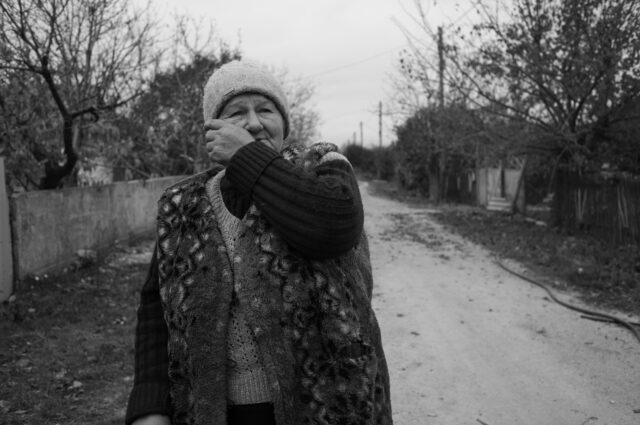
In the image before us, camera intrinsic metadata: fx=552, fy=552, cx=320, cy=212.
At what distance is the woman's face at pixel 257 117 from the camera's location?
1.53m

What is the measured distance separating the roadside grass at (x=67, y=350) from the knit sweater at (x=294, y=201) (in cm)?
316

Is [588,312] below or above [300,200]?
below

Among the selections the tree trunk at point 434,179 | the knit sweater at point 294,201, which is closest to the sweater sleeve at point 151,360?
the knit sweater at point 294,201

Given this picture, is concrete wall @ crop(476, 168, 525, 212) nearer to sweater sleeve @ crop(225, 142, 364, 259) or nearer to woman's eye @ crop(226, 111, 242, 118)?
woman's eye @ crop(226, 111, 242, 118)

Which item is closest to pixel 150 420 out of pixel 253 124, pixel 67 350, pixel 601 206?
pixel 253 124

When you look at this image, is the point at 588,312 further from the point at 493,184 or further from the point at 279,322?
the point at 493,184

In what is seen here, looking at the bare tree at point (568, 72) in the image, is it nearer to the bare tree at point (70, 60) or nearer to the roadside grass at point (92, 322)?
the roadside grass at point (92, 322)

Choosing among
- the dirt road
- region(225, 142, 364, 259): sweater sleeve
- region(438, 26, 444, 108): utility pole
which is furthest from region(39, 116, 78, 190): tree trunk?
region(438, 26, 444, 108): utility pole

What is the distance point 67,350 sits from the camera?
528 centimetres

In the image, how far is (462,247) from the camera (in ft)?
40.1

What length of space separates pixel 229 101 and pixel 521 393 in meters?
3.78

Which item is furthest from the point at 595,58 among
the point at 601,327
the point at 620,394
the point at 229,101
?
the point at 229,101

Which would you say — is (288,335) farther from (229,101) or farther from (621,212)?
(621,212)

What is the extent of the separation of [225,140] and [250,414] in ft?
2.27
